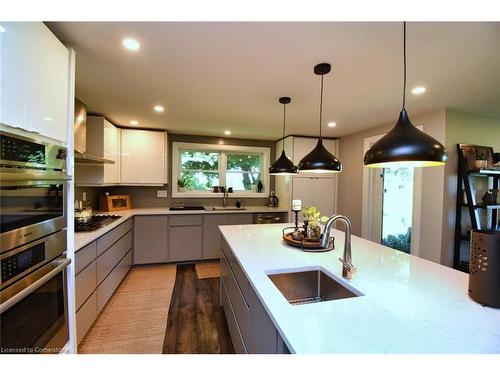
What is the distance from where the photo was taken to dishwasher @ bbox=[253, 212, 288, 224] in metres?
3.85

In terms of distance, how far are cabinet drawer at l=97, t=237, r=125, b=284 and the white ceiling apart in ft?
5.37

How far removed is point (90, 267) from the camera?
1.90m

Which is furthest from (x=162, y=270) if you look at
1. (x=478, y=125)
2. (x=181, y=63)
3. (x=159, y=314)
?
(x=478, y=125)

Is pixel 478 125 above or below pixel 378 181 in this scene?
above

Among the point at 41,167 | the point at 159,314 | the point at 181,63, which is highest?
the point at 181,63

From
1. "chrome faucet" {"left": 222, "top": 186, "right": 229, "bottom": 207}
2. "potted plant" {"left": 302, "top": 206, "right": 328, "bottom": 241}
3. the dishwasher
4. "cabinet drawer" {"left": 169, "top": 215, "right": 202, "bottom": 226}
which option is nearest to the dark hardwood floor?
"cabinet drawer" {"left": 169, "top": 215, "right": 202, "bottom": 226}

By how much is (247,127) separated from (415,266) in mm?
2771

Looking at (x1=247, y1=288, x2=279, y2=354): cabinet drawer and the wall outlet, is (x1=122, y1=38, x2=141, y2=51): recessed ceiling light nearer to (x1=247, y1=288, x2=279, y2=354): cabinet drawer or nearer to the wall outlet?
(x1=247, y1=288, x2=279, y2=354): cabinet drawer

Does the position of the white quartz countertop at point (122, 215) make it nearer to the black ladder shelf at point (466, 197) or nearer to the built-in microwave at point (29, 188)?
the built-in microwave at point (29, 188)

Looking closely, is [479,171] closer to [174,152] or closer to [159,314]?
[159,314]

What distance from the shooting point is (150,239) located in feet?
11.3

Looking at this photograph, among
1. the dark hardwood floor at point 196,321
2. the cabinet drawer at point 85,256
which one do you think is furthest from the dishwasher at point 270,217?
the cabinet drawer at point 85,256
